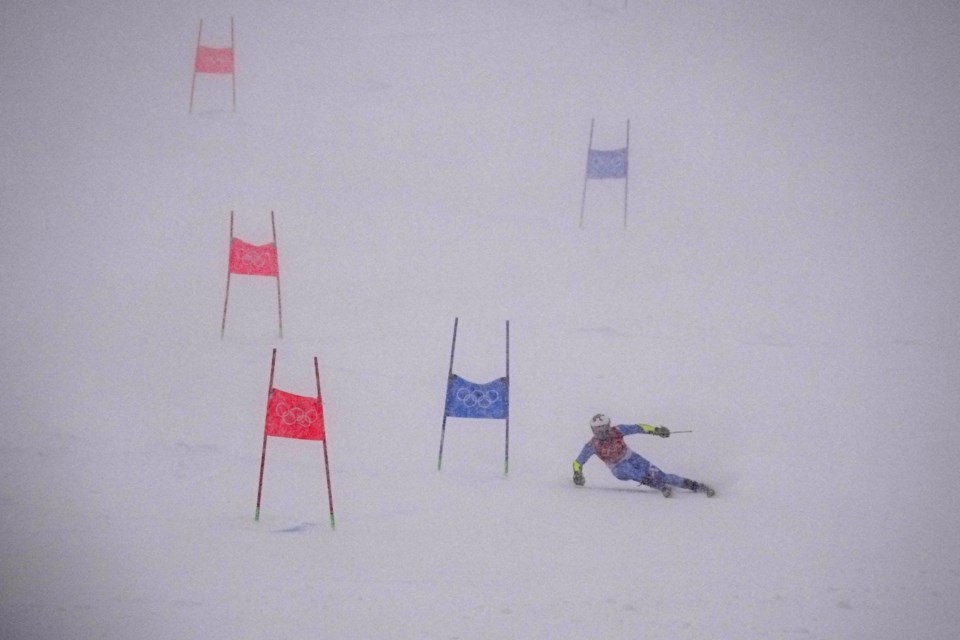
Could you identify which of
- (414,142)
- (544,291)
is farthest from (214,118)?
(544,291)

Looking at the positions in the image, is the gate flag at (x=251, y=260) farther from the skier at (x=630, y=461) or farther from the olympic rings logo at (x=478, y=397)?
the skier at (x=630, y=461)

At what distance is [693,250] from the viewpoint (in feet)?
28.1

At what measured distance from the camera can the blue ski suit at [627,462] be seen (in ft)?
15.5

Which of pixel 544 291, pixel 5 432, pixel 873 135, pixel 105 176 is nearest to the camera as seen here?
pixel 5 432

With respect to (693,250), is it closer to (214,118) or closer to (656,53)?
(656,53)

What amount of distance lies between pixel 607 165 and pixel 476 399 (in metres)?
3.80

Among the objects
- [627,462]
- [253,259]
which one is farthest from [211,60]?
[627,462]

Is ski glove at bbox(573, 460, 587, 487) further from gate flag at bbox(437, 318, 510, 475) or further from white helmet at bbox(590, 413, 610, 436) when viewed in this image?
gate flag at bbox(437, 318, 510, 475)

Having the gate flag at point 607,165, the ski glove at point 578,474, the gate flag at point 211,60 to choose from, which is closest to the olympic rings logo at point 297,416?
the ski glove at point 578,474

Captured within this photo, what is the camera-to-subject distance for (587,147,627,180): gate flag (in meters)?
7.56

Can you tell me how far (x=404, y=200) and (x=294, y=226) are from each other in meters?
1.53

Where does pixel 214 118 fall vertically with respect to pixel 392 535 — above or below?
above

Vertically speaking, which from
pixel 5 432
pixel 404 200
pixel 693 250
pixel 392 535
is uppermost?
pixel 404 200

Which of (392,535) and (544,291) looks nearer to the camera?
(392,535)
